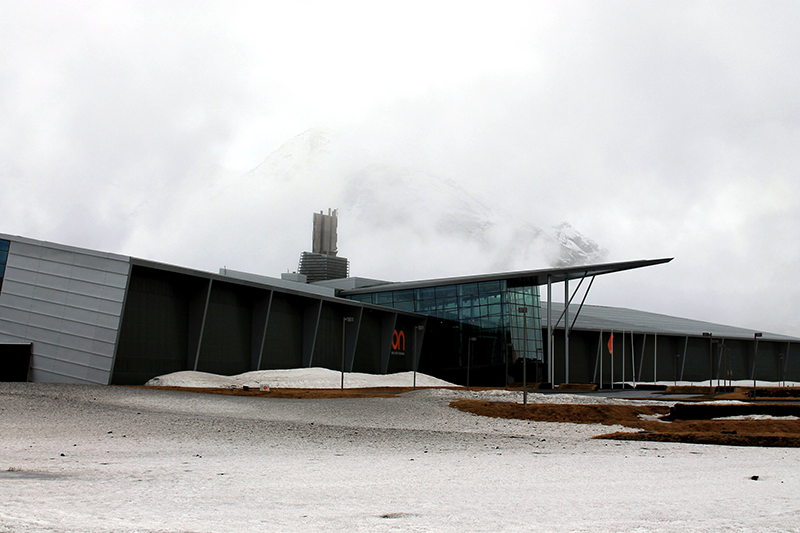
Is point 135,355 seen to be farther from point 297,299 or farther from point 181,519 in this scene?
point 181,519

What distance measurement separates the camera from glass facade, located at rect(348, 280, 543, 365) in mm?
66000

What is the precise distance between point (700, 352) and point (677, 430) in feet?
266

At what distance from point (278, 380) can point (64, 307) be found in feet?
46.4

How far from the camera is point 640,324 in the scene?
9400cm

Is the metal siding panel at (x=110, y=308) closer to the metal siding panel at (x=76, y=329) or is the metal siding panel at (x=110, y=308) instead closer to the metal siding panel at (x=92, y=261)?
the metal siding panel at (x=76, y=329)

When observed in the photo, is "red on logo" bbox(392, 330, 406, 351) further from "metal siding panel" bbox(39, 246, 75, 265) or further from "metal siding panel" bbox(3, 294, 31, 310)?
"metal siding panel" bbox(3, 294, 31, 310)

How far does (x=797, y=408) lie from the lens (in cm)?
3077

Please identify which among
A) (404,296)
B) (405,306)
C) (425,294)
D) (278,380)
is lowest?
(278,380)

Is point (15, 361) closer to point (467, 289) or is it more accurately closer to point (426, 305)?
point (426, 305)

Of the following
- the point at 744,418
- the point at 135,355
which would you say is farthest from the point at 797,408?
the point at 135,355

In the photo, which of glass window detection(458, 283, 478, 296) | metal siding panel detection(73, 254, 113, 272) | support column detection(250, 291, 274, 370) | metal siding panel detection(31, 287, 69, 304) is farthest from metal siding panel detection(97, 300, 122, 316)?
glass window detection(458, 283, 478, 296)

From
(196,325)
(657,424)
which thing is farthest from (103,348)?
(657,424)

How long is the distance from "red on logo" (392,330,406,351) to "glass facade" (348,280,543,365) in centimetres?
375

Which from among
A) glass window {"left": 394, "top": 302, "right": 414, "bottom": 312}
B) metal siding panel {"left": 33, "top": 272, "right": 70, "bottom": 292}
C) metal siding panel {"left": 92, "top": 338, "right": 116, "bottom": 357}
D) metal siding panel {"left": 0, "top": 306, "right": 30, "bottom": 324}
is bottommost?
metal siding panel {"left": 92, "top": 338, "right": 116, "bottom": 357}
